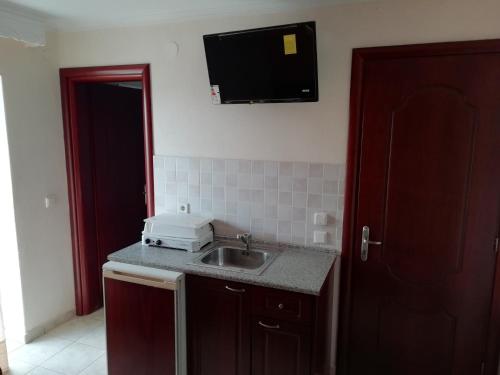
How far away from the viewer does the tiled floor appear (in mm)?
2426

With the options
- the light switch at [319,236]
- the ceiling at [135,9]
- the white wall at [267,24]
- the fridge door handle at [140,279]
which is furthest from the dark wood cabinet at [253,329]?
the ceiling at [135,9]

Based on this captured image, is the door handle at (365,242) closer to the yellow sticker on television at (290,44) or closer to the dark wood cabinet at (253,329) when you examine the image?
the dark wood cabinet at (253,329)

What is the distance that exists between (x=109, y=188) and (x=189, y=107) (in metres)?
1.26

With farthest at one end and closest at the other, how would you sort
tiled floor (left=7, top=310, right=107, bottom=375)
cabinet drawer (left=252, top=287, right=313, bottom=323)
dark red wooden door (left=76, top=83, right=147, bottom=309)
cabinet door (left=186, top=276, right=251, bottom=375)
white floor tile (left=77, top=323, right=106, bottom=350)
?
dark red wooden door (left=76, top=83, right=147, bottom=309) < white floor tile (left=77, top=323, right=106, bottom=350) < tiled floor (left=7, top=310, right=107, bottom=375) < cabinet door (left=186, top=276, right=251, bottom=375) < cabinet drawer (left=252, top=287, right=313, bottom=323)

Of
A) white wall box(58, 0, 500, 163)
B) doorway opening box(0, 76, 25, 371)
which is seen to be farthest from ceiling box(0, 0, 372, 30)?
doorway opening box(0, 76, 25, 371)

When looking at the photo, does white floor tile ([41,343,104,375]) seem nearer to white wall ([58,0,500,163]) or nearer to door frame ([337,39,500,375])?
white wall ([58,0,500,163])

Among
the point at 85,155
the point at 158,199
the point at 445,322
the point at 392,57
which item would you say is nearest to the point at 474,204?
the point at 445,322

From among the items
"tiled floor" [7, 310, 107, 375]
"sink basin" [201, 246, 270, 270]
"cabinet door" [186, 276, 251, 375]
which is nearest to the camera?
"cabinet door" [186, 276, 251, 375]

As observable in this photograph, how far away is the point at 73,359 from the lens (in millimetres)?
2537

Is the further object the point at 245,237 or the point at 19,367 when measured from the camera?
the point at 19,367

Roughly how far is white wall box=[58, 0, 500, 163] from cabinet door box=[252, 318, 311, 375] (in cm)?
98

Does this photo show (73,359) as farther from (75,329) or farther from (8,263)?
(8,263)

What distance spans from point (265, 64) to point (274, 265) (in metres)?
1.13

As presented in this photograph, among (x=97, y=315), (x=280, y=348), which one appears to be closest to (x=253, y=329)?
(x=280, y=348)
